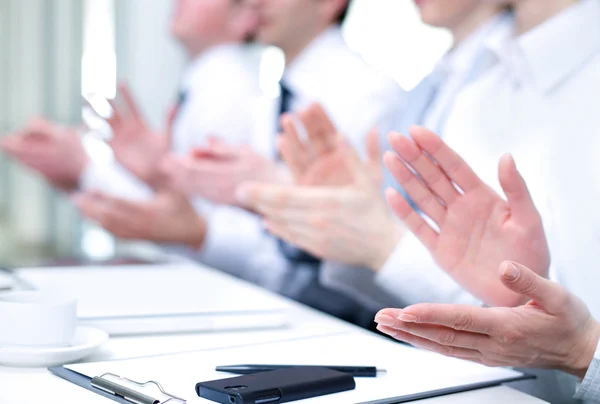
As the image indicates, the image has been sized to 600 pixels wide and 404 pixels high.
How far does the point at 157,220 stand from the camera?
188 centimetres

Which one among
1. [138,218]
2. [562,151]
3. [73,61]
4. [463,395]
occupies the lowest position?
[463,395]

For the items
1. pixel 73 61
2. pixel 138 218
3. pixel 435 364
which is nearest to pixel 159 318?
pixel 435 364

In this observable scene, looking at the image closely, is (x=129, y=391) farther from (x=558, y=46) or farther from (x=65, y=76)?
(x=65, y=76)

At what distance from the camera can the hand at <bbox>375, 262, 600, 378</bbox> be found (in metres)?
0.60

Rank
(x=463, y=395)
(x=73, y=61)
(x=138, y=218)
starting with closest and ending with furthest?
(x=463, y=395) → (x=138, y=218) → (x=73, y=61)

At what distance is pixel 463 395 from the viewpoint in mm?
668

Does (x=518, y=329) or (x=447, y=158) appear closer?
(x=518, y=329)

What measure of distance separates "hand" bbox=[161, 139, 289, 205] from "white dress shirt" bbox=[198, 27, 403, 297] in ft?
0.59

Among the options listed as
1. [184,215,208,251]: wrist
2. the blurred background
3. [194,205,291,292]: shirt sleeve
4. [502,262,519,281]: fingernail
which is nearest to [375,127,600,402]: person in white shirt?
[502,262,519,281]: fingernail

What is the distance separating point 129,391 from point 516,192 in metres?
0.41

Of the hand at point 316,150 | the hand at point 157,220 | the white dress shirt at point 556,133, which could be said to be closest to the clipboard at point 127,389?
the white dress shirt at point 556,133

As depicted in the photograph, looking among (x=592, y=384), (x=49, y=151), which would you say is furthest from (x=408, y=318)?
(x=49, y=151)

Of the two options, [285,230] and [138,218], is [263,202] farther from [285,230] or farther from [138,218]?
[138,218]

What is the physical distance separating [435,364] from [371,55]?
97 cm
